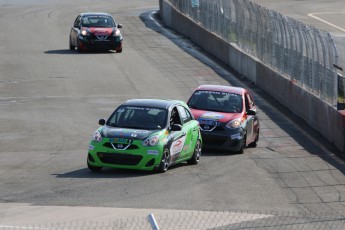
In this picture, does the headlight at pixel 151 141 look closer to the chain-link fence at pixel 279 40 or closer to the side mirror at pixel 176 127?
the side mirror at pixel 176 127

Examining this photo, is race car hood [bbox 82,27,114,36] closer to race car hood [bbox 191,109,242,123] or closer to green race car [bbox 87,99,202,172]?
race car hood [bbox 191,109,242,123]

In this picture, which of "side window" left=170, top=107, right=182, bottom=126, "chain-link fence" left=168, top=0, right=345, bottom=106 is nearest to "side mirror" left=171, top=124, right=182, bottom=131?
"side window" left=170, top=107, right=182, bottom=126

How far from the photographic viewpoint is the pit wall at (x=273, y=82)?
24906 mm

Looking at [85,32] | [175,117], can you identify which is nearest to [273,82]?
[85,32]

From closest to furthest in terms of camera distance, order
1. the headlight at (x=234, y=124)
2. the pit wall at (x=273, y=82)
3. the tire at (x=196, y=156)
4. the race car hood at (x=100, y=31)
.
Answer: the tire at (x=196, y=156) → the headlight at (x=234, y=124) → the pit wall at (x=273, y=82) → the race car hood at (x=100, y=31)

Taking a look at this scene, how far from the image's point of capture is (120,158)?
61.9 ft

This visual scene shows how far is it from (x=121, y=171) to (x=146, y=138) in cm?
95

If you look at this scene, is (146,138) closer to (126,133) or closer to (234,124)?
(126,133)

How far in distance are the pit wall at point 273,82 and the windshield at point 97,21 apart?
417 centimetres

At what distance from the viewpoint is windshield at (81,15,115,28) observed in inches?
1652

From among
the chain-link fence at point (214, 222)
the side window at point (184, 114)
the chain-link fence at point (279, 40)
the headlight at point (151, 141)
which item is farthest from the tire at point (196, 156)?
the chain-link fence at point (279, 40)

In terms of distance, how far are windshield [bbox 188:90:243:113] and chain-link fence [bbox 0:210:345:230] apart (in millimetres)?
8296

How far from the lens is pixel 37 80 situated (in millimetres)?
35219

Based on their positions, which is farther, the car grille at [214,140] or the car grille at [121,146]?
the car grille at [214,140]
